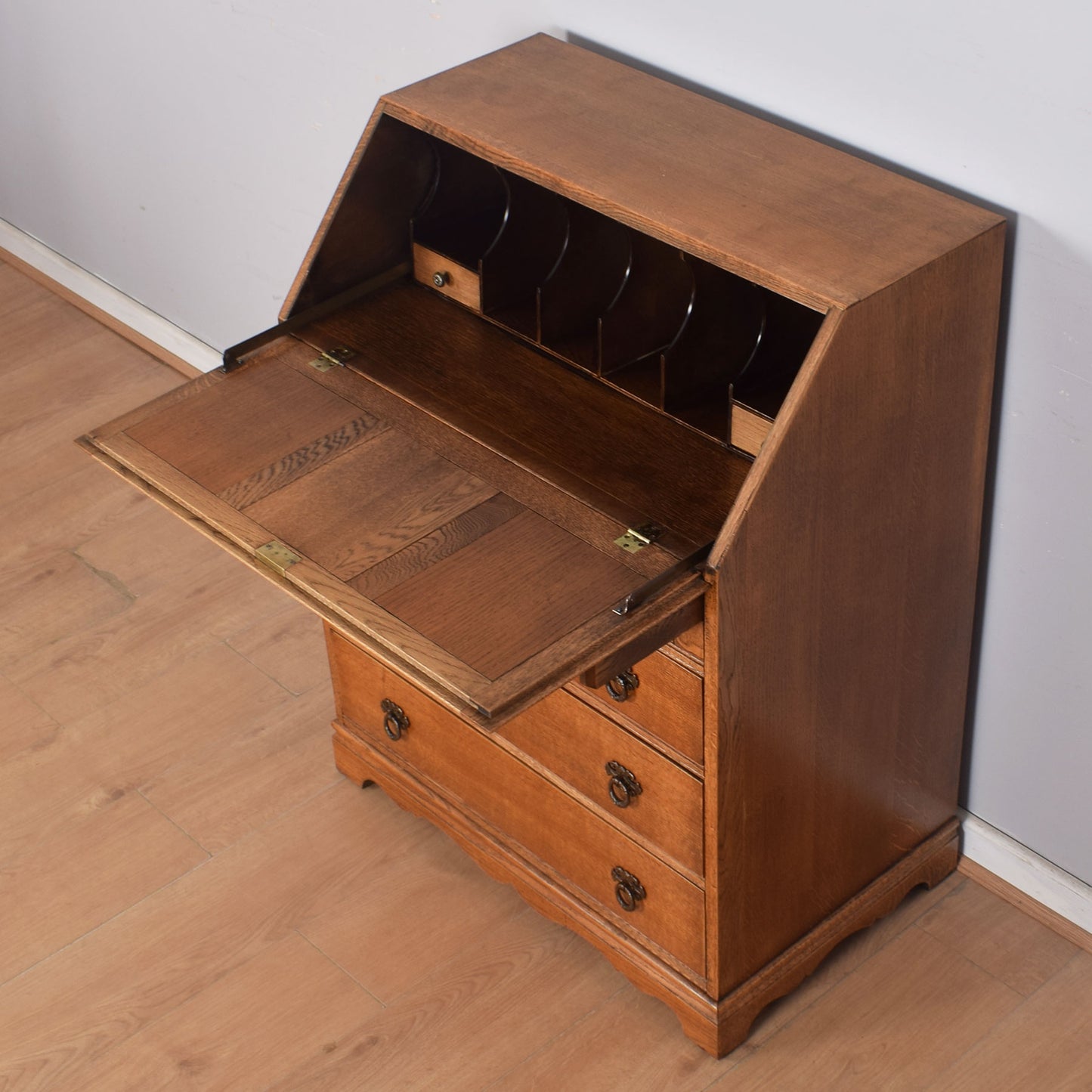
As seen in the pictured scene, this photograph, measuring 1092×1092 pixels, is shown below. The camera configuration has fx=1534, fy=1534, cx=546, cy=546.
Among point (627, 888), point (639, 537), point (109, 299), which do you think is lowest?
point (627, 888)

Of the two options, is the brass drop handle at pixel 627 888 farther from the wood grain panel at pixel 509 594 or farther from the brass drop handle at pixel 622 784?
the wood grain panel at pixel 509 594

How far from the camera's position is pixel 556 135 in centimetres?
183

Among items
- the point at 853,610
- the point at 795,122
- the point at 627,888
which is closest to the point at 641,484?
the point at 853,610

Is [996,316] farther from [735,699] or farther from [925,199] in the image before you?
[735,699]

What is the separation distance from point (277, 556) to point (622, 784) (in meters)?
0.58

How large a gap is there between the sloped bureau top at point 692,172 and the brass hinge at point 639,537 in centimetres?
29

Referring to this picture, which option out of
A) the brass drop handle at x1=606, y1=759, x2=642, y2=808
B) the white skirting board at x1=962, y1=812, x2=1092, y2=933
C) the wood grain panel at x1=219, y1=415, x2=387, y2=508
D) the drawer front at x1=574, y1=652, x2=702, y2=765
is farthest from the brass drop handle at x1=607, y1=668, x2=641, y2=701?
the white skirting board at x1=962, y1=812, x2=1092, y2=933

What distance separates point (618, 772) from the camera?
1967mm

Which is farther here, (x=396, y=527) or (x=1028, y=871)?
(x=1028, y=871)

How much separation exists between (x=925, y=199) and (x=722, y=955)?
981 mm

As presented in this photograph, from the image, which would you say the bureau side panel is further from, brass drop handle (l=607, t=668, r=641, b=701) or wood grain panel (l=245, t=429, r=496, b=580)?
wood grain panel (l=245, t=429, r=496, b=580)

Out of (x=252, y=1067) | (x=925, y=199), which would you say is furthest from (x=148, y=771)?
(x=925, y=199)

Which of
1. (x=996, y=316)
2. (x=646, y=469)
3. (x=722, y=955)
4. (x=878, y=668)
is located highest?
(x=996, y=316)

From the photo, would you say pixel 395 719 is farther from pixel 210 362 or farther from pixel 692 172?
pixel 210 362
